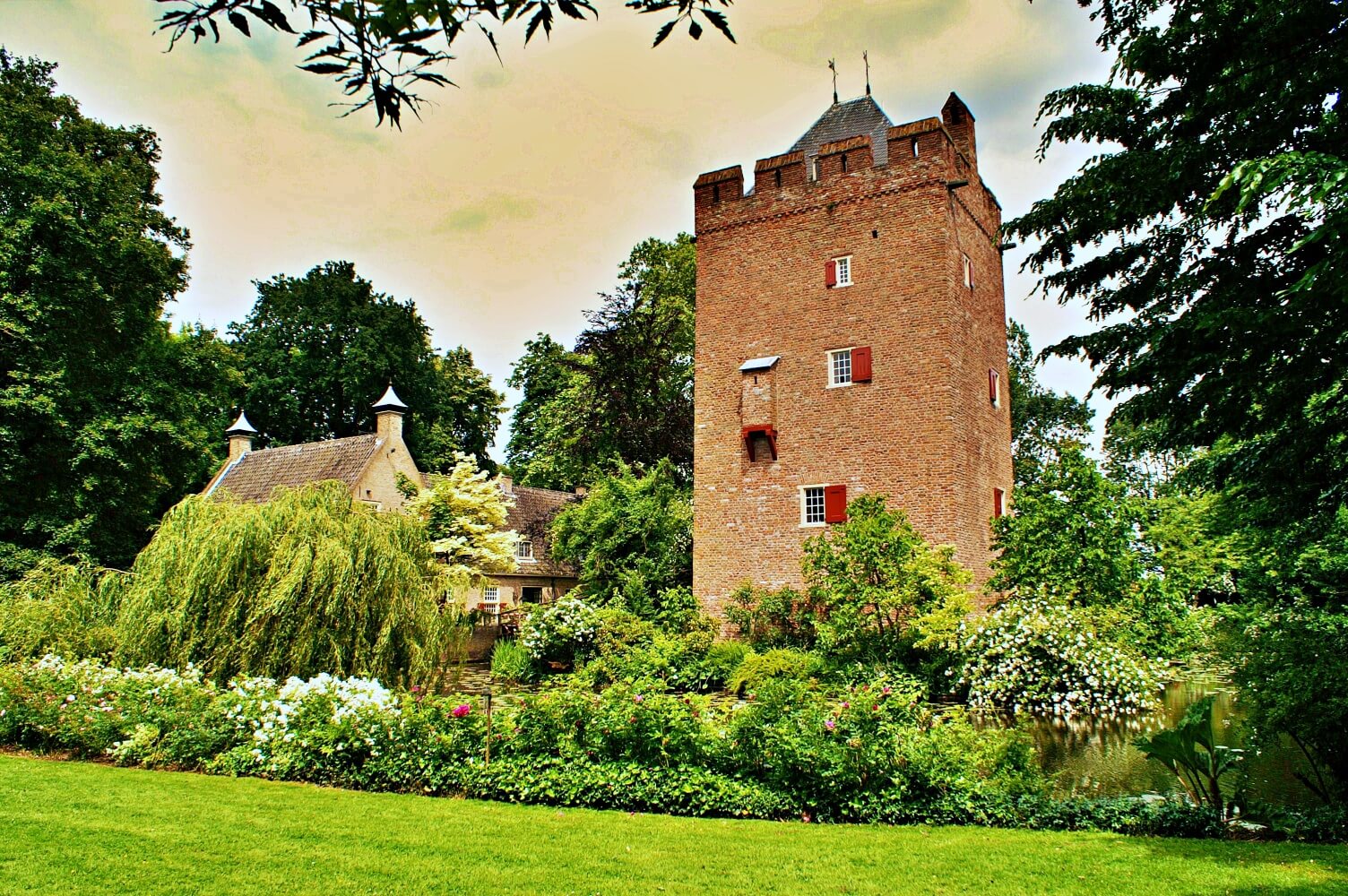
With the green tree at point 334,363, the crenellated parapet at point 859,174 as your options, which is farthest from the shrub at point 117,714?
the green tree at point 334,363

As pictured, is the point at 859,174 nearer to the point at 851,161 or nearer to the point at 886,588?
the point at 851,161

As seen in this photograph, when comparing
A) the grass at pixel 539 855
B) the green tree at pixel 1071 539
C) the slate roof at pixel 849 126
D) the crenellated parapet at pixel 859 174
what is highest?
the slate roof at pixel 849 126

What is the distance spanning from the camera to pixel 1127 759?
1062cm

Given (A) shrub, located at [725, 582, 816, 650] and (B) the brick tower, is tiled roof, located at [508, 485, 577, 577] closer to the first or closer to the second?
(B) the brick tower

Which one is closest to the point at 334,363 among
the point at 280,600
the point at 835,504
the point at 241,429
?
the point at 241,429

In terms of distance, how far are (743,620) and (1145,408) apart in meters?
Answer: 12.6

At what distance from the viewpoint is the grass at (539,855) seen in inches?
217

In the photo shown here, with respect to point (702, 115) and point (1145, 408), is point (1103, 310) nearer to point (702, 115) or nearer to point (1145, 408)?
point (1145, 408)

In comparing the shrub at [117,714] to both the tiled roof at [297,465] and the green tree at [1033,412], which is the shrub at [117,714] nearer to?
the tiled roof at [297,465]

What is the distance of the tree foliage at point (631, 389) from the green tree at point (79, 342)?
35.0 ft

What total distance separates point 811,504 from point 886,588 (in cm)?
351

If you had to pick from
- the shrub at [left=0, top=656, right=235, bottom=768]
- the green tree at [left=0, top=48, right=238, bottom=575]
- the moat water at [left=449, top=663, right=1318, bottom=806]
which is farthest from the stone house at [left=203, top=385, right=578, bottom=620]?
the shrub at [left=0, top=656, right=235, bottom=768]

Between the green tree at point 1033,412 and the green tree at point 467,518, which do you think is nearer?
the green tree at point 467,518

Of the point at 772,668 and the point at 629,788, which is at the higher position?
the point at 772,668
